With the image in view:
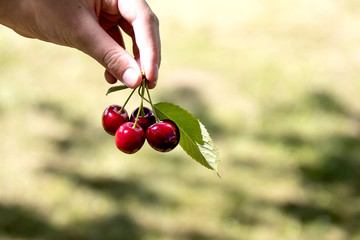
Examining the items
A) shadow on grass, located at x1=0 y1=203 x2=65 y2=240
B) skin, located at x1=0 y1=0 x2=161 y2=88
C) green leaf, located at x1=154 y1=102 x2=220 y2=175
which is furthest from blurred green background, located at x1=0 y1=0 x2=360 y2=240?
green leaf, located at x1=154 y1=102 x2=220 y2=175

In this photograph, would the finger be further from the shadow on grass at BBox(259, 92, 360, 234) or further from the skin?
the shadow on grass at BBox(259, 92, 360, 234)

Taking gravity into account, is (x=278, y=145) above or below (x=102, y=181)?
above

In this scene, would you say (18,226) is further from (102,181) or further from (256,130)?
(256,130)

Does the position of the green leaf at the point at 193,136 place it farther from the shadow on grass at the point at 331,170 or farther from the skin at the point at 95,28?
the shadow on grass at the point at 331,170

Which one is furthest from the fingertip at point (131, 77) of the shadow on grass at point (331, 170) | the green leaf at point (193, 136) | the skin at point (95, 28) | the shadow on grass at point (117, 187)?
the shadow on grass at point (331, 170)

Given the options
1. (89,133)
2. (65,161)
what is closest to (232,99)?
(89,133)

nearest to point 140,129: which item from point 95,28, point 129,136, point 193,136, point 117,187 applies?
point 129,136
